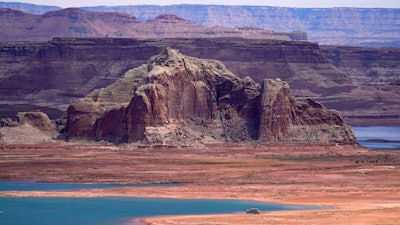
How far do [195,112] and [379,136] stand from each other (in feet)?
143

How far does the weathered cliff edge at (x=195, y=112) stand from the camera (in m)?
101

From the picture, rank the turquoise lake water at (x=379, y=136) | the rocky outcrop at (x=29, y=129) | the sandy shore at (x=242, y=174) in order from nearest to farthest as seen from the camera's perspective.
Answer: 1. the sandy shore at (x=242, y=174)
2. the rocky outcrop at (x=29, y=129)
3. the turquoise lake water at (x=379, y=136)

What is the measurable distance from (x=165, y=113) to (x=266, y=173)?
1856cm

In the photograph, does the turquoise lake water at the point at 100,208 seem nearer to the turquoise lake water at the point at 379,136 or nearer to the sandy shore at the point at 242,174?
the sandy shore at the point at 242,174

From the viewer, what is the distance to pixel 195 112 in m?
105

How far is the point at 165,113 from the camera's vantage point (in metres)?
102

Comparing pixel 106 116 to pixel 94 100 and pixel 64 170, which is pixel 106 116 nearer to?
pixel 94 100

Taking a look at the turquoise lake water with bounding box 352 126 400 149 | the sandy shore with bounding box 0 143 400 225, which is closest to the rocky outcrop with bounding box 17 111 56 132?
the sandy shore with bounding box 0 143 400 225

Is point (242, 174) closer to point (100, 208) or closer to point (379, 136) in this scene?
point (100, 208)

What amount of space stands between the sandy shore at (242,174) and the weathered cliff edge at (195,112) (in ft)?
7.00

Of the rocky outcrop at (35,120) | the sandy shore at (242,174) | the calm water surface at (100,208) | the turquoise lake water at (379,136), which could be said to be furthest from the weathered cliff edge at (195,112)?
the calm water surface at (100,208)

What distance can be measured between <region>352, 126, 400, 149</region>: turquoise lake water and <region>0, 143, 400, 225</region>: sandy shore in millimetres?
16333

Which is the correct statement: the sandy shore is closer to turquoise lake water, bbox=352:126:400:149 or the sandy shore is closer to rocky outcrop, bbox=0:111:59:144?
rocky outcrop, bbox=0:111:59:144

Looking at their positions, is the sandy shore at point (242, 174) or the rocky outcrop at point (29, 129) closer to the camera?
the sandy shore at point (242, 174)
